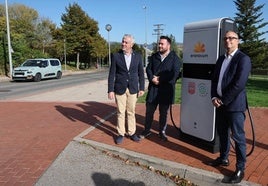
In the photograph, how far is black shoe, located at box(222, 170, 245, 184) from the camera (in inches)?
164

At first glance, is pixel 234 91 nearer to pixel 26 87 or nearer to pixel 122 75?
pixel 122 75

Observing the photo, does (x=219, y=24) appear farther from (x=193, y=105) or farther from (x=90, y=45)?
(x=90, y=45)

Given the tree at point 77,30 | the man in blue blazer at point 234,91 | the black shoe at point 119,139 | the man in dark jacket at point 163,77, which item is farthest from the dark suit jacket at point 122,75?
the tree at point 77,30

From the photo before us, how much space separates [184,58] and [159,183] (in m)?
2.28

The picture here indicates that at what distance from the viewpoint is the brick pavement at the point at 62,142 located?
4.71 m

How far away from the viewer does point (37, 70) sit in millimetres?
25453

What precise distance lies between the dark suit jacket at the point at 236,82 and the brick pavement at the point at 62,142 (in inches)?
38.0

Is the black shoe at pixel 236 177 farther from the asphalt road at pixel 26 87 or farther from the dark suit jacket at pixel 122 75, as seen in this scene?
the asphalt road at pixel 26 87

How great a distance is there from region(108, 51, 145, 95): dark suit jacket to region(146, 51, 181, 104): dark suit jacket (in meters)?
0.28

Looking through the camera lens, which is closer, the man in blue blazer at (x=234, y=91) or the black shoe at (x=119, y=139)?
the man in blue blazer at (x=234, y=91)

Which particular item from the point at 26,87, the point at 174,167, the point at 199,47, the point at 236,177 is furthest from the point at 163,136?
the point at 26,87

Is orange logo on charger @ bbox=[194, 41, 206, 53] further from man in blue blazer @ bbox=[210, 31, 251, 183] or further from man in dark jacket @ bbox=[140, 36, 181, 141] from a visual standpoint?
man in blue blazer @ bbox=[210, 31, 251, 183]

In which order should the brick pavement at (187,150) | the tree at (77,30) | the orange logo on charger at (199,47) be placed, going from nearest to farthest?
the brick pavement at (187,150)
the orange logo on charger at (199,47)
the tree at (77,30)

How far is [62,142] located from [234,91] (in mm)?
3534
